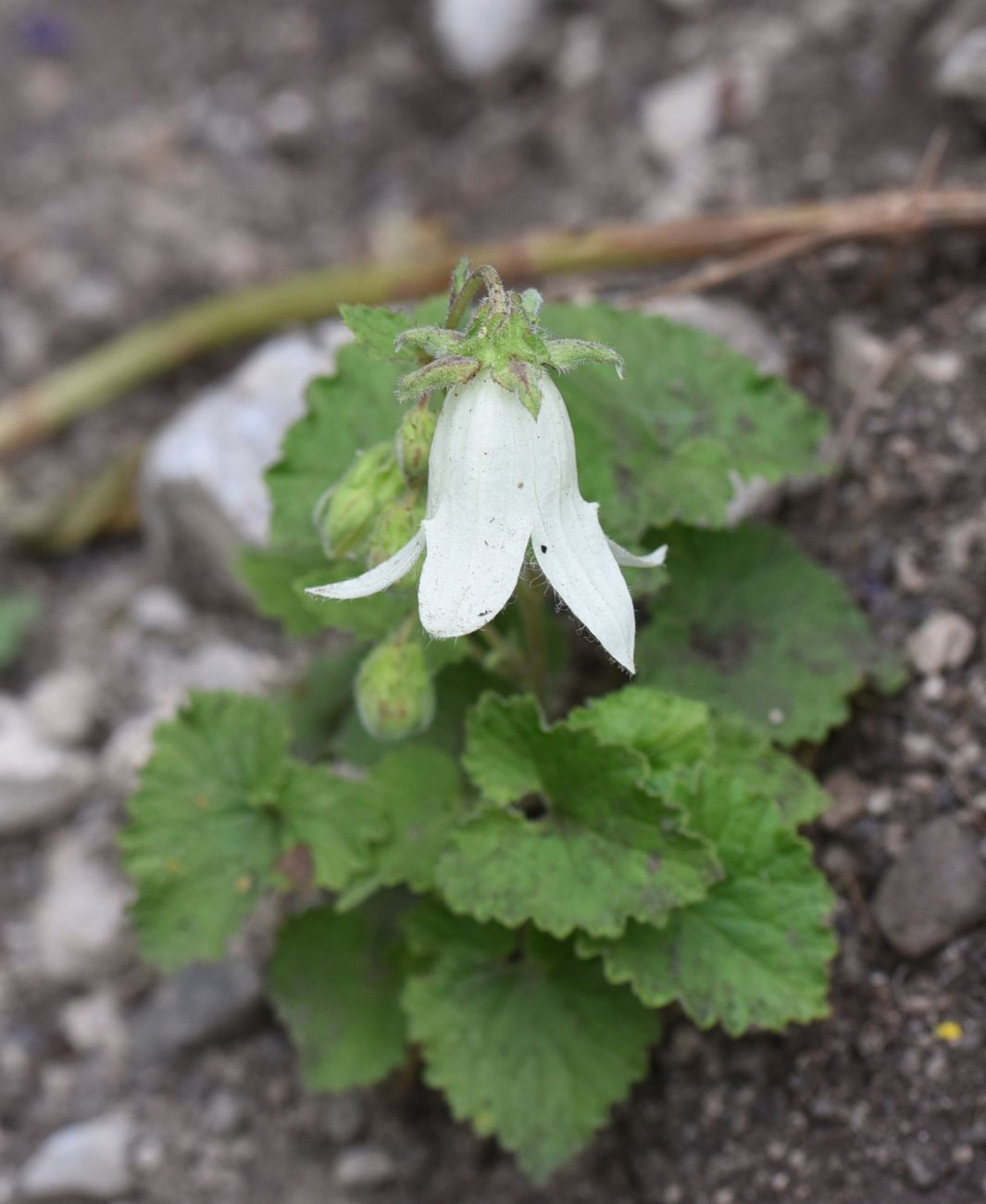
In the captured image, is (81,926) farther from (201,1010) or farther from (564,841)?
(564,841)

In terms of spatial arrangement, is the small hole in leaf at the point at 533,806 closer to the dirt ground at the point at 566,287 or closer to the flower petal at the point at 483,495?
the dirt ground at the point at 566,287

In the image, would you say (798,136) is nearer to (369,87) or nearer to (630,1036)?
(369,87)

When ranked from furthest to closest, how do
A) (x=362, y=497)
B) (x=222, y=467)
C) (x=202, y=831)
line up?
(x=222, y=467), (x=202, y=831), (x=362, y=497)

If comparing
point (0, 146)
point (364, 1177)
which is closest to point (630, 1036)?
point (364, 1177)

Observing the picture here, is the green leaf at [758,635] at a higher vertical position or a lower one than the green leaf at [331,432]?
lower

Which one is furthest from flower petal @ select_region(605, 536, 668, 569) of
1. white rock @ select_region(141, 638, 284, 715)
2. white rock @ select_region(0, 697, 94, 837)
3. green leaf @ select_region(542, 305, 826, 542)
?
white rock @ select_region(0, 697, 94, 837)

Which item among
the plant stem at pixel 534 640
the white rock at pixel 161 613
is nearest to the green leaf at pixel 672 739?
the plant stem at pixel 534 640

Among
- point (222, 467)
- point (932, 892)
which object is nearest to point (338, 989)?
point (932, 892)
